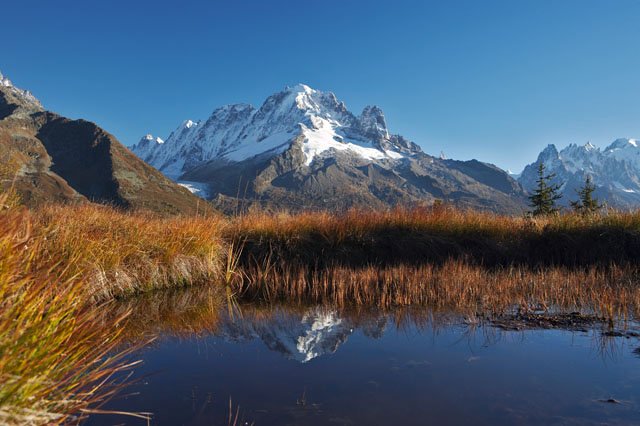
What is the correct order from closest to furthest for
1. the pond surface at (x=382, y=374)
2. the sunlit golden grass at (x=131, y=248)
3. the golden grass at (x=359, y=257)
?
the pond surface at (x=382, y=374), the golden grass at (x=359, y=257), the sunlit golden grass at (x=131, y=248)

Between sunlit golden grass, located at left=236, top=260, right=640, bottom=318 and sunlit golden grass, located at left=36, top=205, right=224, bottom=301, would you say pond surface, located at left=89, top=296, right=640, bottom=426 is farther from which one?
sunlit golden grass, located at left=36, top=205, right=224, bottom=301

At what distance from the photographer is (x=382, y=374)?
4.82 m

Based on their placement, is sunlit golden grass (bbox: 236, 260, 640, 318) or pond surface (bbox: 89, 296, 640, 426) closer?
pond surface (bbox: 89, 296, 640, 426)

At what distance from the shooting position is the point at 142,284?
9086 millimetres

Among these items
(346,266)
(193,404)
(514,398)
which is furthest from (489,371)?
(346,266)

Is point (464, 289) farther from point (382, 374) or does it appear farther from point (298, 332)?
point (382, 374)

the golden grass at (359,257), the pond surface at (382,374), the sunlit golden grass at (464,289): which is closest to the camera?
the pond surface at (382,374)

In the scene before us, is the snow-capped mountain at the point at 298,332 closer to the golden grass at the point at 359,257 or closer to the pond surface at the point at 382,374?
the pond surface at the point at 382,374

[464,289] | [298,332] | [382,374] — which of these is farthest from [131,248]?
[464,289]

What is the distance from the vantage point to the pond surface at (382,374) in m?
3.87

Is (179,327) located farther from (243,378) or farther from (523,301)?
(523,301)

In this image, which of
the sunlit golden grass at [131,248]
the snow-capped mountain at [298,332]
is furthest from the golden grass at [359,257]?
the snow-capped mountain at [298,332]

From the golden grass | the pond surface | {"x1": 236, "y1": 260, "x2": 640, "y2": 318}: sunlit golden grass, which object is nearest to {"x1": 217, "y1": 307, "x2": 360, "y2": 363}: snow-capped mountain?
the pond surface

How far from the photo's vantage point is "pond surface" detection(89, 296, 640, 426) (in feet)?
12.7
